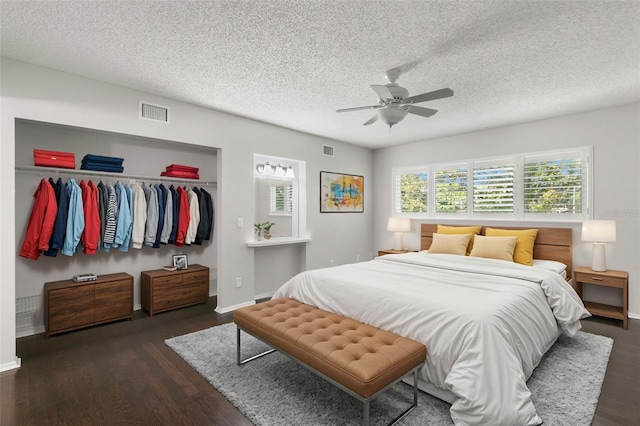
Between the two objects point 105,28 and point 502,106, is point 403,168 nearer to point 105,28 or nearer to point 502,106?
point 502,106

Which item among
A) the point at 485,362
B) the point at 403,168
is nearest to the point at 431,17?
the point at 485,362

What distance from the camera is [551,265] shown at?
153 inches

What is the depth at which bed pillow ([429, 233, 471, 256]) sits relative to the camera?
4.44 metres

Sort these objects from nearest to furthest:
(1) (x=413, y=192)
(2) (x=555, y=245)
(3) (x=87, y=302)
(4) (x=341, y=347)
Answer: (4) (x=341, y=347) < (3) (x=87, y=302) < (2) (x=555, y=245) < (1) (x=413, y=192)

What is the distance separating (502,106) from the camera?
12.7 ft

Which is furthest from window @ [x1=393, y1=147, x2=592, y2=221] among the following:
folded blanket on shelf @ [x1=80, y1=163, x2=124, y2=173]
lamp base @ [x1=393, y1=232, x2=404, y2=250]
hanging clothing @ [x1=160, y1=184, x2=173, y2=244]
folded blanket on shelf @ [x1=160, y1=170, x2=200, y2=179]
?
folded blanket on shelf @ [x1=80, y1=163, x2=124, y2=173]

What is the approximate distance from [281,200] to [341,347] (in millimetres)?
3398

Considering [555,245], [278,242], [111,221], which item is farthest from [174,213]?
[555,245]

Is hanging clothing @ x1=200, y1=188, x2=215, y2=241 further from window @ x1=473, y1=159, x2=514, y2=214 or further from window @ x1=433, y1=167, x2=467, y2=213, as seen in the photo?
window @ x1=473, y1=159, x2=514, y2=214

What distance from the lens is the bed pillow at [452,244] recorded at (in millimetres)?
4438

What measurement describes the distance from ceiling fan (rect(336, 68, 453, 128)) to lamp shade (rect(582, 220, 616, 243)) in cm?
261

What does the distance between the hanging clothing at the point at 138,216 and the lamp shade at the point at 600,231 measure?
17.4 ft

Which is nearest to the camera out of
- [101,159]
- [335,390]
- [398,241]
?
[335,390]

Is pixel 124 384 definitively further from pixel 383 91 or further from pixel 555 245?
pixel 555 245
